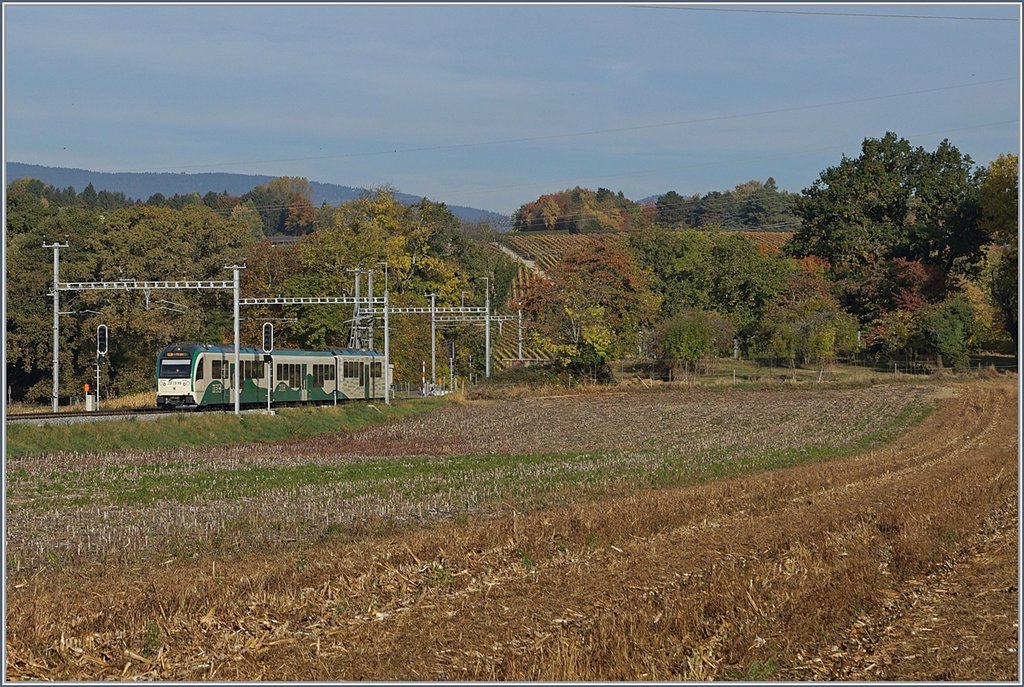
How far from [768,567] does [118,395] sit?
51403 mm

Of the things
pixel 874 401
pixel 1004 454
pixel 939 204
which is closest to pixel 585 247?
pixel 939 204

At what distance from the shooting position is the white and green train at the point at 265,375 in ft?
145

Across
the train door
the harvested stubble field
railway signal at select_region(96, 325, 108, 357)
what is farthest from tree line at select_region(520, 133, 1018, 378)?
the harvested stubble field

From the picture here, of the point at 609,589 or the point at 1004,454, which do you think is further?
the point at 1004,454

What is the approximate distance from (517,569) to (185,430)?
24521mm

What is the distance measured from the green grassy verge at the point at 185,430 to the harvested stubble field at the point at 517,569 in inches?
106

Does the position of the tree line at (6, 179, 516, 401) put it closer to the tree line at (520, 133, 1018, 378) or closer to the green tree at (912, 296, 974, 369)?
the tree line at (520, 133, 1018, 378)

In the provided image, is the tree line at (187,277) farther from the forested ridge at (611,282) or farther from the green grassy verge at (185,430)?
the green grassy verge at (185,430)

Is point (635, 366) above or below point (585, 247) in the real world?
below

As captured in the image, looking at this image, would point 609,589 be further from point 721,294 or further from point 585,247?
point 721,294

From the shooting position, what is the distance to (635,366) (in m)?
76.3

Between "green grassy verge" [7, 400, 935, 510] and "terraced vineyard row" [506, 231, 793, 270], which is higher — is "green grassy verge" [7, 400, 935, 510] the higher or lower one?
the lower one

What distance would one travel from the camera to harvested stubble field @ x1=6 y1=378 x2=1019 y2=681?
34.8 ft

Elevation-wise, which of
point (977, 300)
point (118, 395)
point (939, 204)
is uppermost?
point (939, 204)
